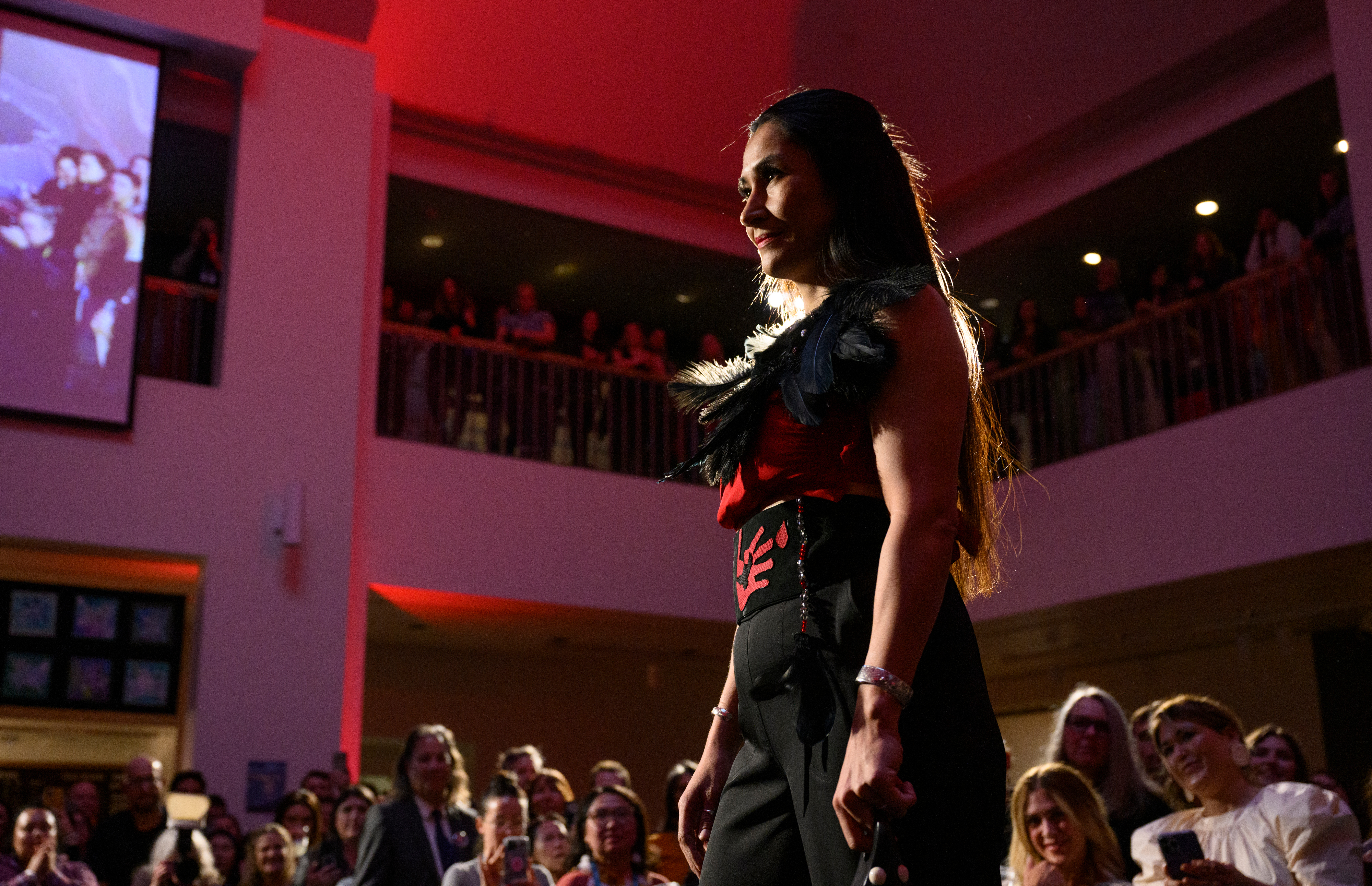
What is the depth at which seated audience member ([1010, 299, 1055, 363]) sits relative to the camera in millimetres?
10898

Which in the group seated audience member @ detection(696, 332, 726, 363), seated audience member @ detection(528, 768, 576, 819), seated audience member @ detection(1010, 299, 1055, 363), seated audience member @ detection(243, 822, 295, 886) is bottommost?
seated audience member @ detection(243, 822, 295, 886)

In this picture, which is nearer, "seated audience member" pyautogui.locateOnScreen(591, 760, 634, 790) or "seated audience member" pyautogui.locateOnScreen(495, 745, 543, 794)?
"seated audience member" pyautogui.locateOnScreen(591, 760, 634, 790)

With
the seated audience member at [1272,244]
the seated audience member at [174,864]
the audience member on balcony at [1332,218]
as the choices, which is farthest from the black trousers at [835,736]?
the seated audience member at [1272,244]

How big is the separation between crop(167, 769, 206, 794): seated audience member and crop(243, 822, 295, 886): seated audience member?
1.36m

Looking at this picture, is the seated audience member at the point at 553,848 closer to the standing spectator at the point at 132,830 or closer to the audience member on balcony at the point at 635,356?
the standing spectator at the point at 132,830

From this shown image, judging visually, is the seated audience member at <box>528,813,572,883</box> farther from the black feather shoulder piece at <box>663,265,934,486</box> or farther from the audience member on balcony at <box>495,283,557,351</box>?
the audience member on balcony at <box>495,283,557,351</box>

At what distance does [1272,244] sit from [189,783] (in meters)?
7.63

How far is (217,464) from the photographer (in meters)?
8.77

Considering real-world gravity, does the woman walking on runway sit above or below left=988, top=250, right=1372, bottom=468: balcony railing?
below

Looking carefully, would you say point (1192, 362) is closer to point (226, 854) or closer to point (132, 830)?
point (226, 854)

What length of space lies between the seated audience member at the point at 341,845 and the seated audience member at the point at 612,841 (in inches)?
43.0

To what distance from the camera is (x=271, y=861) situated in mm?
5961

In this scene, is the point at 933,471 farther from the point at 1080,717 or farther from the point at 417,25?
the point at 417,25

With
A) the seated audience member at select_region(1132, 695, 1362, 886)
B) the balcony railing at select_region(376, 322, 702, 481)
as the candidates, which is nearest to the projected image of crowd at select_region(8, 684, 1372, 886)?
the seated audience member at select_region(1132, 695, 1362, 886)
